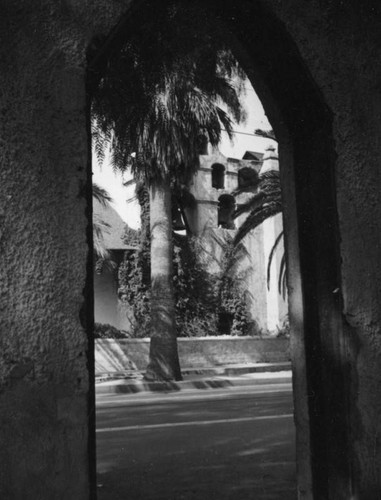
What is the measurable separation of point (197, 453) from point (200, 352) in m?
16.6

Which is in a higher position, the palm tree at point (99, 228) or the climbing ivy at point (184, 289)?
the palm tree at point (99, 228)

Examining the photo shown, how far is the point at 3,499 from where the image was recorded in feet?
8.04

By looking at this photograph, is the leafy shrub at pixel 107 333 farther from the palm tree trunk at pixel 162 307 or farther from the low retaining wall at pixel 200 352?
the palm tree trunk at pixel 162 307

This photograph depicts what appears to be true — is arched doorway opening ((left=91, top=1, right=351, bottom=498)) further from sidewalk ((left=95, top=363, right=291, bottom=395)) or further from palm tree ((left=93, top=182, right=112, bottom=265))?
palm tree ((left=93, top=182, right=112, bottom=265))

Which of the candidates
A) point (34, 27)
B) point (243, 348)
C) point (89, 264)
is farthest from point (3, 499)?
point (243, 348)

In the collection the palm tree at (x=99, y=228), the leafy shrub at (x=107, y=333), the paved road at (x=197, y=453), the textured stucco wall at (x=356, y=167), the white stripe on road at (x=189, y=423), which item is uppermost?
the palm tree at (x=99, y=228)

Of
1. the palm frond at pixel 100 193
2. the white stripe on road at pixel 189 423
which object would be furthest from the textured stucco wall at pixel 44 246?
the palm frond at pixel 100 193

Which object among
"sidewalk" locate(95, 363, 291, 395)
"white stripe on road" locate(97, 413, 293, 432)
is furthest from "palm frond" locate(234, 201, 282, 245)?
"white stripe on road" locate(97, 413, 293, 432)

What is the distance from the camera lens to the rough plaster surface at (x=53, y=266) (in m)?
2.54

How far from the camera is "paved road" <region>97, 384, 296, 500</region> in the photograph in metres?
4.34

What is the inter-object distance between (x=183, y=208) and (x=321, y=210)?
26.6 meters

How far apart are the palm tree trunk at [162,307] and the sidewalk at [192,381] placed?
1.60 ft

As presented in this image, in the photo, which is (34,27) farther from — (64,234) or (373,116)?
(373,116)

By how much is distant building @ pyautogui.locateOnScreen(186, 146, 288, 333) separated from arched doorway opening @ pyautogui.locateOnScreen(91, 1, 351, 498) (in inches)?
994
